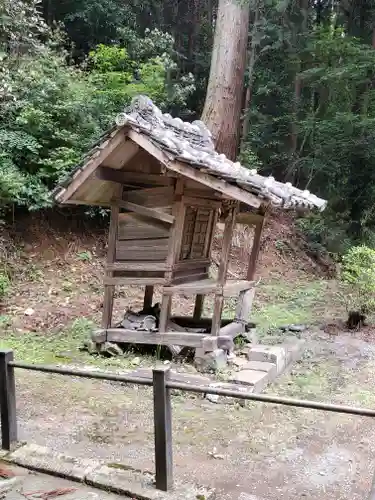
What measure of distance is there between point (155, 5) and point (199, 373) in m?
16.9

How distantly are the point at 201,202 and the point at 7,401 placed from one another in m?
4.30

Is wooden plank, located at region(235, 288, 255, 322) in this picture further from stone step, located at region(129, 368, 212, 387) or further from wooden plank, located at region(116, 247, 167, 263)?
stone step, located at region(129, 368, 212, 387)

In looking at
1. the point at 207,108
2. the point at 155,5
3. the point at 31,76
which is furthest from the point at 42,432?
the point at 155,5

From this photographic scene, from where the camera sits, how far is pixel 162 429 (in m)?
3.38

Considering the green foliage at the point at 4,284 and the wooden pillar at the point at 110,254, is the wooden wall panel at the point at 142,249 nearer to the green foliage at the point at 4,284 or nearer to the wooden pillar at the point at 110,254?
the wooden pillar at the point at 110,254

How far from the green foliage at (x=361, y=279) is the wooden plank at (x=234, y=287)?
224 centimetres

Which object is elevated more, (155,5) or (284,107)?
(155,5)

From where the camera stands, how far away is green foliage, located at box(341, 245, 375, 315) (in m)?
9.05

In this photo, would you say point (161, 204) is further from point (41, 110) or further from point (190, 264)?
point (41, 110)

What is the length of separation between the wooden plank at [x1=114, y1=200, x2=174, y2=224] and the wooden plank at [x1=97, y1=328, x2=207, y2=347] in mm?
1583

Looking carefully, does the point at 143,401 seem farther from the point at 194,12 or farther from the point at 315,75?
the point at 194,12

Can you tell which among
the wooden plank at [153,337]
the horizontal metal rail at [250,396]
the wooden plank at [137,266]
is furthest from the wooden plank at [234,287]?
the horizontal metal rail at [250,396]

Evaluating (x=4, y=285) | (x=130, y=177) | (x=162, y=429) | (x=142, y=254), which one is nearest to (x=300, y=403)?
(x=162, y=429)

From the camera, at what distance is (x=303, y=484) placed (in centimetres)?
408
